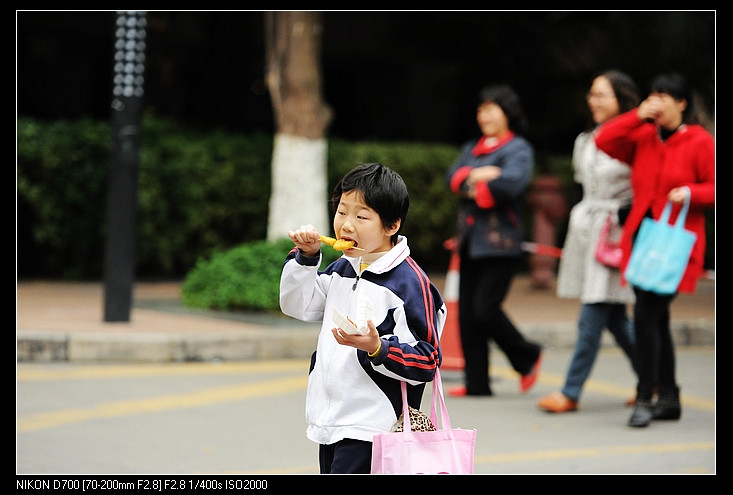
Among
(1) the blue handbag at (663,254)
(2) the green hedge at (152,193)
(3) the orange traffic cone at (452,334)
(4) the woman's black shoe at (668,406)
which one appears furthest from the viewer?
(2) the green hedge at (152,193)

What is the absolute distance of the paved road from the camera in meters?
5.52

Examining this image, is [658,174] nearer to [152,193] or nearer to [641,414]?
[641,414]

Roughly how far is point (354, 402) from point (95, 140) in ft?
31.7

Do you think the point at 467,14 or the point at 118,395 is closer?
the point at 118,395

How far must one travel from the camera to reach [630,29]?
1491 centimetres

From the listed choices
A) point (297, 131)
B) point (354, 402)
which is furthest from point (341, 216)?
point (297, 131)

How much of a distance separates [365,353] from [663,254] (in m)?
3.16

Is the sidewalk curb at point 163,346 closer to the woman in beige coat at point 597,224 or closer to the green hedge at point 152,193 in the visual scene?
the woman in beige coat at point 597,224

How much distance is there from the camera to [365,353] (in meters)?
3.44

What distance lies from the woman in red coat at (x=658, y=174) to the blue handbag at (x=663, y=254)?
0.10 metres

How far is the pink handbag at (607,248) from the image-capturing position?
6.81 metres

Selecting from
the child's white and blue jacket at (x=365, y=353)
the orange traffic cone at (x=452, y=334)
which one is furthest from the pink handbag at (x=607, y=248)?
the child's white and blue jacket at (x=365, y=353)

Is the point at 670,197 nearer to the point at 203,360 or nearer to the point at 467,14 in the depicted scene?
the point at 203,360

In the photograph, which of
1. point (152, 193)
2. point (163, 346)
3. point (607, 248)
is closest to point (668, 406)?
point (607, 248)
